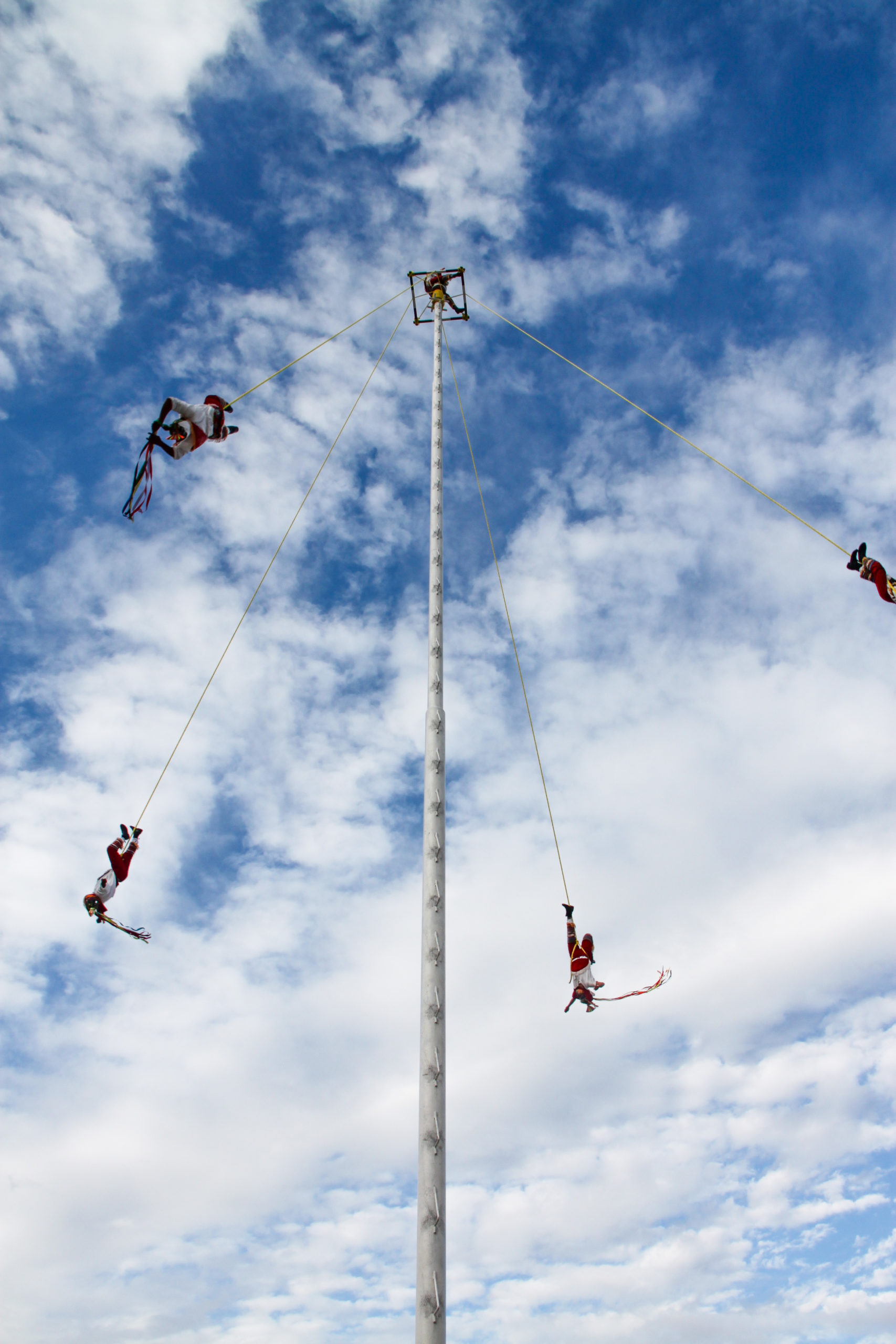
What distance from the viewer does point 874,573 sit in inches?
491

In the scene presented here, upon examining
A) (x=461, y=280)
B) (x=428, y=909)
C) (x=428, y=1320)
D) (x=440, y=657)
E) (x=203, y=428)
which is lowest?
(x=428, y=1320)

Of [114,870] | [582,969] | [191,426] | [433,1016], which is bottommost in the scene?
[433,1016]

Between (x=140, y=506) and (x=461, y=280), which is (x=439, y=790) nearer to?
(x=140, y=506)

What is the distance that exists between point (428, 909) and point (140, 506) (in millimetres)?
7497

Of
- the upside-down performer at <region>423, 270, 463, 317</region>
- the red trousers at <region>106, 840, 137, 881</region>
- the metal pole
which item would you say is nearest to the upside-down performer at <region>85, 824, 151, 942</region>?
the red trousers at <region>106, 840, 137, 881</region>

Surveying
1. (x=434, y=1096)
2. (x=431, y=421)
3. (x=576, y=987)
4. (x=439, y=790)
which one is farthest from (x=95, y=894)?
(x=431, y=421)

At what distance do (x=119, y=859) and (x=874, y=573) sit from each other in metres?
12.8

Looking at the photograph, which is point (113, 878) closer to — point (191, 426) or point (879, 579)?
point (191, 426)

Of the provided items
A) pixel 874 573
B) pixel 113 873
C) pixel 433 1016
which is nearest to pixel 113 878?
pixel 113 873

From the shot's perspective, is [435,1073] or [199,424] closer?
[435,1073]

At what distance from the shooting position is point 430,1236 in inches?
316

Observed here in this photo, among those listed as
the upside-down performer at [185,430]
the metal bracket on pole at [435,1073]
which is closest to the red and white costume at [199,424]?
the upside-down performer at [185,430]

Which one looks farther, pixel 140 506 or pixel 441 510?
pixel 441 510

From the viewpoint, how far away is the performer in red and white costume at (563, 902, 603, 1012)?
13.0 metres
